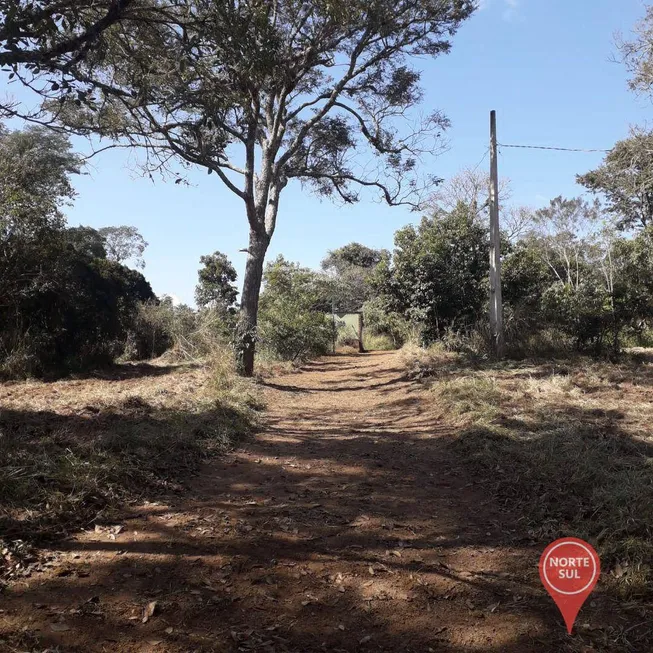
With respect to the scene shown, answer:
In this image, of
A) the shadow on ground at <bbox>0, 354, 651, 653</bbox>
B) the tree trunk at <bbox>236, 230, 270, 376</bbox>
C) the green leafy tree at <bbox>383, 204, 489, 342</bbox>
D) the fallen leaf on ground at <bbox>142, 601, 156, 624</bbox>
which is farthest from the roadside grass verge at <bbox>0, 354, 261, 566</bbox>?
the green leafy tree at <bbox>383, 204, 489, 342</bbox>

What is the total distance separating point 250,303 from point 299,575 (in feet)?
31.2

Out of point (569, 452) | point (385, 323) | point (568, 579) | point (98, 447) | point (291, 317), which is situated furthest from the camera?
point (385, 323)

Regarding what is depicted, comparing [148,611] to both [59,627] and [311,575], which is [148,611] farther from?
[311,575]

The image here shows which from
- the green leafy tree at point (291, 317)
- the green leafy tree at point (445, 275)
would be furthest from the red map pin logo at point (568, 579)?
the green leafy tree at point (291, 317)

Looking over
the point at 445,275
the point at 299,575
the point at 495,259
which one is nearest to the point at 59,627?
the point at 299,575

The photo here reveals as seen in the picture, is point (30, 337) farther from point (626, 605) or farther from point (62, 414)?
point (626, 605)

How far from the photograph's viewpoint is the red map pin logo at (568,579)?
2.65m

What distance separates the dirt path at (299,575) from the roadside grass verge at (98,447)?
293mm

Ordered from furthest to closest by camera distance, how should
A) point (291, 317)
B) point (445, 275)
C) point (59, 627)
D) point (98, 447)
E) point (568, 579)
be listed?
1. point (291, 317)
2. point (445, 275)
3. point (98, 447)
4. point (568, 579)
5. point (59, 627)

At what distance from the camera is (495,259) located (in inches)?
514

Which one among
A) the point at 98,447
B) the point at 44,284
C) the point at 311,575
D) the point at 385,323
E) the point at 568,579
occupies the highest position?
the point at 44,284

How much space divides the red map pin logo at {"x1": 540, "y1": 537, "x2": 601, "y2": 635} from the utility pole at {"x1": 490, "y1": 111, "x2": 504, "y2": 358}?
10.4 meters

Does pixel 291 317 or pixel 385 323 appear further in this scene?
pixel 385 323

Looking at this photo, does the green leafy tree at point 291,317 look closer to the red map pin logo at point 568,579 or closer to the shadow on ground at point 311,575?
the shadow on ground at point 311,575
